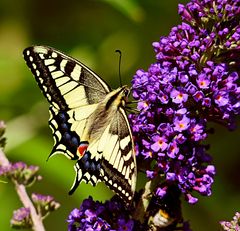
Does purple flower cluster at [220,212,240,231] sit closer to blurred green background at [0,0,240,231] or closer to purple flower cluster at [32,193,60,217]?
purple flower cluster at [32,193,60,217]

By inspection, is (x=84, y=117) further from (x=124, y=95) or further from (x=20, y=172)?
(x=20, y=172)

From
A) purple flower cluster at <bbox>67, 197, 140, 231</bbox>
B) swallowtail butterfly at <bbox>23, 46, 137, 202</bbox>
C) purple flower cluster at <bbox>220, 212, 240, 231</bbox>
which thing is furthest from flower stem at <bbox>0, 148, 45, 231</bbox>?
purple flower cluster at <bbox>220, 212, 240, 231</bbox>

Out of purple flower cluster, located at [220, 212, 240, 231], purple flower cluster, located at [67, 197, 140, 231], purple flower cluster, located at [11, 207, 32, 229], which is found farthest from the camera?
purple flower cluster, located at [11, 207, 32, 229]

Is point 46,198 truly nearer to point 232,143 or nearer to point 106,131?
point 106,131

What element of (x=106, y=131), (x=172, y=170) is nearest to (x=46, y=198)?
(x=106, y=131)

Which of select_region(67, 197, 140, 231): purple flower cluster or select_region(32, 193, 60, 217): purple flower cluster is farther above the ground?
select_region(32, 193, 60, 217): purple flower cluster

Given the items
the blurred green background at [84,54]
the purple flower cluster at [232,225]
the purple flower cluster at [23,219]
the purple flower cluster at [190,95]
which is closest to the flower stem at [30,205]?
the purple flower cluster at [23,219]
